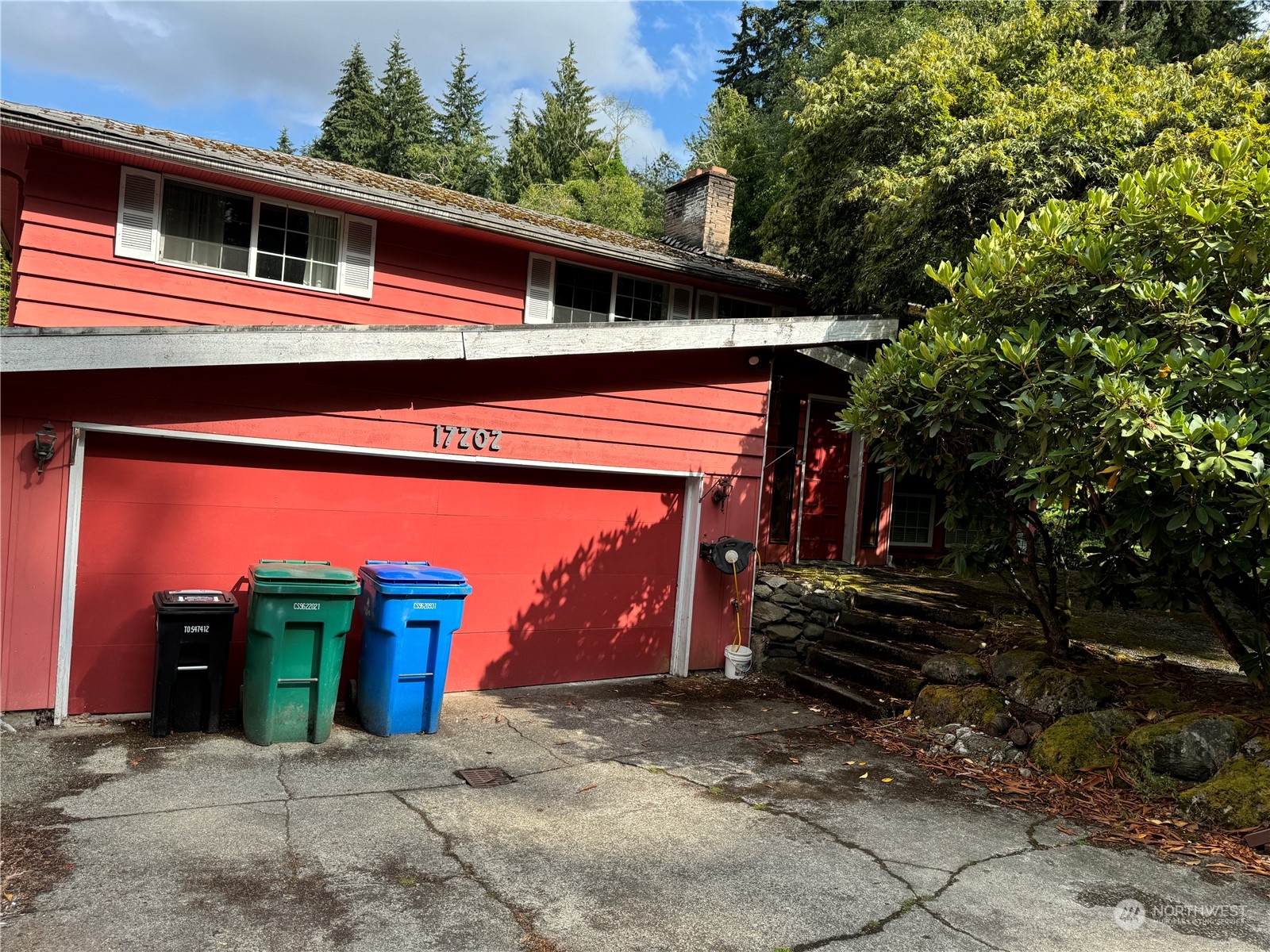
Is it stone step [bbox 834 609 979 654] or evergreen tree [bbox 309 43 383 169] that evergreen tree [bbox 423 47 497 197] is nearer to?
evergreen tree [bbox 309 43 383 169]

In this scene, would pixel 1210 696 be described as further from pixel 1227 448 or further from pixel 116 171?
pixel 116 171

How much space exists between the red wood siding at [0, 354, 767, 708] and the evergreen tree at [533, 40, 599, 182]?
3362 centimetres

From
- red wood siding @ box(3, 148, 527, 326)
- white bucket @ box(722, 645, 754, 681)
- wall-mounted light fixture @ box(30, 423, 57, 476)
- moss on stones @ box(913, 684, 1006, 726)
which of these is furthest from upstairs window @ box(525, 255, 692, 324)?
wall-mounted light fixture @ box(30, 423, 57, 476)

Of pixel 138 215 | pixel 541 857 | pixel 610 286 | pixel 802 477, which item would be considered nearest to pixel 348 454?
pixel 138 215

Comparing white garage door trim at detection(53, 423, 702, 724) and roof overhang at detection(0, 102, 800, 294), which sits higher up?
roof overhang at detection(0, 102, 800, 294)

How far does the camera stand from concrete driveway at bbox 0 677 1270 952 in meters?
3.49

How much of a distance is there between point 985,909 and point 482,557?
4.99 meters

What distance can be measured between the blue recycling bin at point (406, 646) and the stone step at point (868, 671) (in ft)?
13.5

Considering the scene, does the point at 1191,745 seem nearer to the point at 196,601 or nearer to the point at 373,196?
the point at 196,601

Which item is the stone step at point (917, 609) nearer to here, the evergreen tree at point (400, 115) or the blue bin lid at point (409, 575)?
the blue bin lid at point (409, 575)

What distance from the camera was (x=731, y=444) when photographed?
9039mm

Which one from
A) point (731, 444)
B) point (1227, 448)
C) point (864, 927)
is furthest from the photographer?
point (731, 444)

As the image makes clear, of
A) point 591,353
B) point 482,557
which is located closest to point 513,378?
point 591,353

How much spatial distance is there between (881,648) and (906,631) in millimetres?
346
